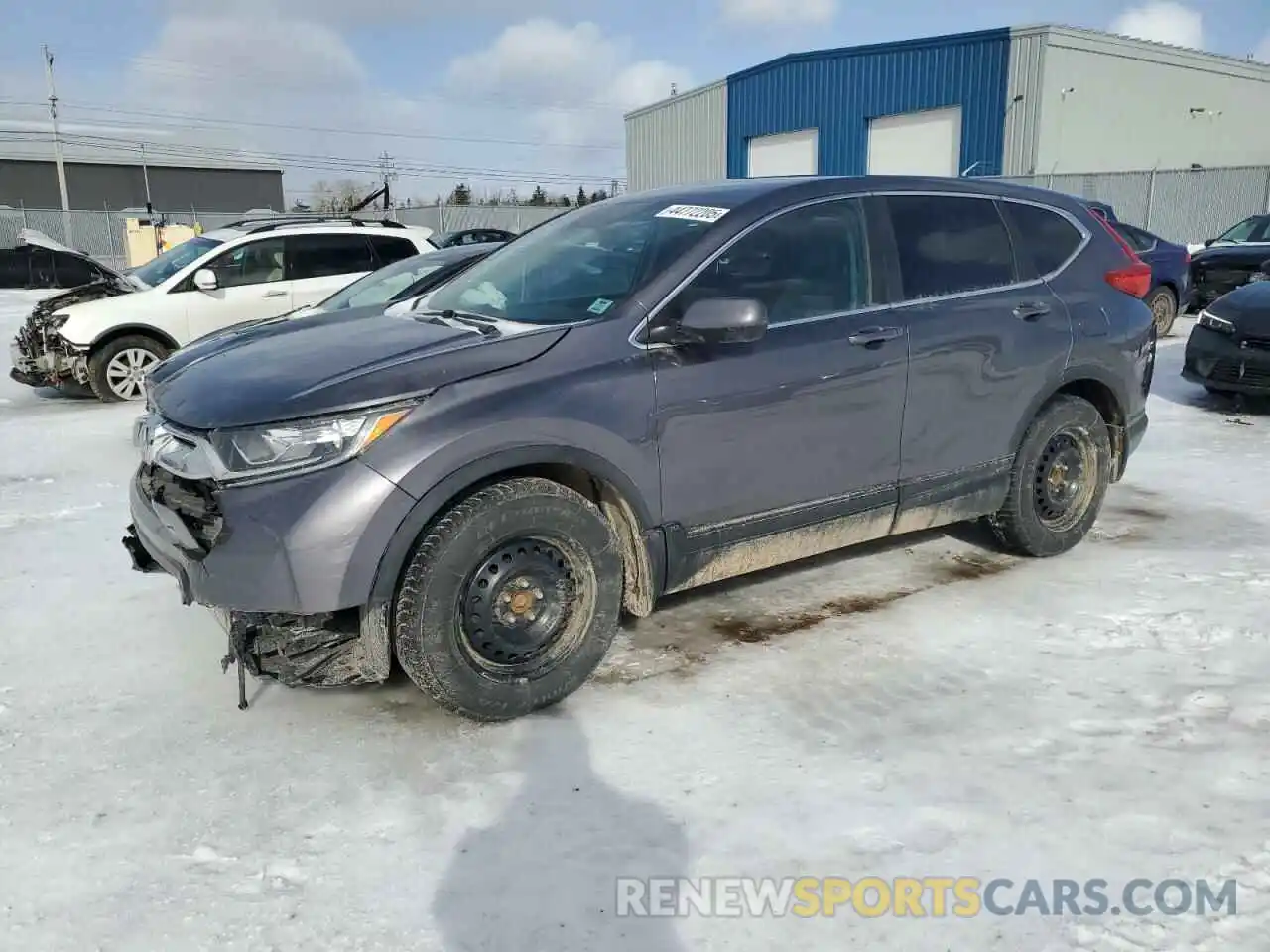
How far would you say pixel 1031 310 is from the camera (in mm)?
4566

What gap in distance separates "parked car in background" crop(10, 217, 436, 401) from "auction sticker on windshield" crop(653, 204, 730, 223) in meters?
7.12

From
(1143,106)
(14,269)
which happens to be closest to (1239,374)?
(1143,106)

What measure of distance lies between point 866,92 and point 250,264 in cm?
2275

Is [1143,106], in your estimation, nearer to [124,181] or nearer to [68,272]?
[68,272]

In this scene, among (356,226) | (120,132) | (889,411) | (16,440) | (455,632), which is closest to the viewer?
(455,632)

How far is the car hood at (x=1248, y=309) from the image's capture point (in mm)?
8117

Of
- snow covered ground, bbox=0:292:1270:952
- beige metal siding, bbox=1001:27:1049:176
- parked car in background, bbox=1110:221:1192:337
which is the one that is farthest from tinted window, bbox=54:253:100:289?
snow covered ground, bbox=0:292:1270:952

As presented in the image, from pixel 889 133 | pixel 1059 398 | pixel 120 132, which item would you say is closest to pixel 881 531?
pixel 1059 398

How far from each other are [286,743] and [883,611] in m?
2.52

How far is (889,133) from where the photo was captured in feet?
92.0

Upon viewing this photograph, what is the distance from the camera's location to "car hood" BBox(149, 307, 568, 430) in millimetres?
3049

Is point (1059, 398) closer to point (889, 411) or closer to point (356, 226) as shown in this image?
point (889, 411)

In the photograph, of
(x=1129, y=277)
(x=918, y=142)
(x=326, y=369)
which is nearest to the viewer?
(x=326, y=369)

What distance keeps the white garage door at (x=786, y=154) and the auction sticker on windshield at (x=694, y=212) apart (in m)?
26.7
